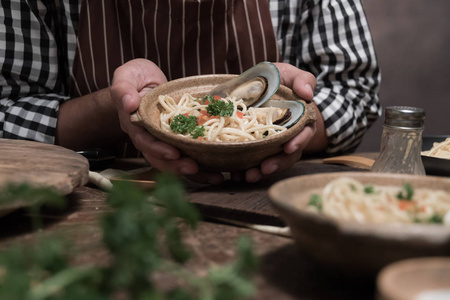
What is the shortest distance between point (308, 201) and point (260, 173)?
0.51 m

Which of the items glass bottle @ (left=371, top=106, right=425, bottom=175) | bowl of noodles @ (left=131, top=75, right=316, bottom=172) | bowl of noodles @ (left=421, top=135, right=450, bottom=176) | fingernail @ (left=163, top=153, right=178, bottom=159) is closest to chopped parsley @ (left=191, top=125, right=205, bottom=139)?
bowl of noodles @ (left=131, top=75, right=316, bottom=172)

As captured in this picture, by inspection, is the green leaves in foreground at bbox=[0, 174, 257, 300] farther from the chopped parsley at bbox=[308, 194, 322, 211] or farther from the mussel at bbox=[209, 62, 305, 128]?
the mussel at bbox=[209, 62, 305, 128]

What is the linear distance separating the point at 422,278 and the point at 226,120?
1056mm

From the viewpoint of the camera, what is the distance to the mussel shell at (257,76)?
63.8 inches

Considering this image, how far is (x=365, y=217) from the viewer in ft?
2.53

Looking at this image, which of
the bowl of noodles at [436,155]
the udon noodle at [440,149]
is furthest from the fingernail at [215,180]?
the udon noodle at [440,149]

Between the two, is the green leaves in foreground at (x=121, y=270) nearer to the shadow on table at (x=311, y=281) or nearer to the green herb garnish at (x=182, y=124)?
the shadow on table at (x=311, y=281)

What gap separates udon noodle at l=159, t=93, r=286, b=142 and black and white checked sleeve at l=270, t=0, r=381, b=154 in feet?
2.05

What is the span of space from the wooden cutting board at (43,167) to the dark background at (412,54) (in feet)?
11.4

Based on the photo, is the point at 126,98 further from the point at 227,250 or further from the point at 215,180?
the point at 227,250

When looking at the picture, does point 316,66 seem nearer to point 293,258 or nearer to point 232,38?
point 232,38

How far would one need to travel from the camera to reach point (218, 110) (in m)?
1.54

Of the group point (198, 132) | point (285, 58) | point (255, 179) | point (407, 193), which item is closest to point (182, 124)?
point (198, 132)

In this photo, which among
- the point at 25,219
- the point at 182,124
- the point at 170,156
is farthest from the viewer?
the point at 182,124
